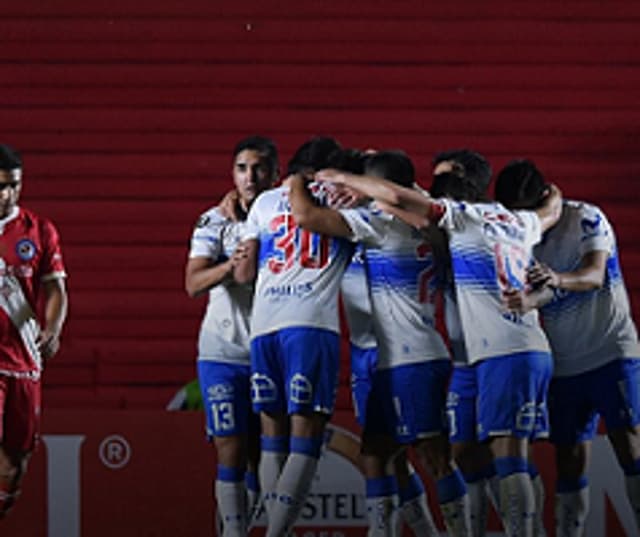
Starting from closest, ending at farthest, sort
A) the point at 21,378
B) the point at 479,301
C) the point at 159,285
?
the point at 479,301 < the point at 21,378 < the point at 159,285

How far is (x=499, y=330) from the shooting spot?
21.5 ft

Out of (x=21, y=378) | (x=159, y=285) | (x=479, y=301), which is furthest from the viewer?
(x=159, y=285)

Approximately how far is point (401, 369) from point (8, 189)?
8.05ft

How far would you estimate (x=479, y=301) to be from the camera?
657 centimetres

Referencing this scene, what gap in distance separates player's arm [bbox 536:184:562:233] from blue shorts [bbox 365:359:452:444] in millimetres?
922

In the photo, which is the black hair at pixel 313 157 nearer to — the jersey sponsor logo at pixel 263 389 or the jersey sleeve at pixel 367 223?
the jersey sleeve at pixel 367 223

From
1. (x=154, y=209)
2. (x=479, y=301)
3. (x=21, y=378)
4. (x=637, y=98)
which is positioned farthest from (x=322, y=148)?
→ (x=637, y=98)

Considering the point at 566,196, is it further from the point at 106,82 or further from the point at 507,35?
the point at 106,82

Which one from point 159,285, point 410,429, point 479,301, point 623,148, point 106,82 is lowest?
point 410,429

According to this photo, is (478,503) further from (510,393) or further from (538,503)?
(510,393)

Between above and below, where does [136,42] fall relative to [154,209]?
above

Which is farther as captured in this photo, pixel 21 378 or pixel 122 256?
pixel 122 256

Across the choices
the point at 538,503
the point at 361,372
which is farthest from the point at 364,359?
the point at 538,503

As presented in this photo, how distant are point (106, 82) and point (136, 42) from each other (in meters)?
0.37
